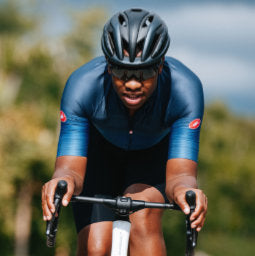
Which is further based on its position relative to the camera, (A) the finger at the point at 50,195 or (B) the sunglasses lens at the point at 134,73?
(B) the sunglasses lens at the point at 134,73

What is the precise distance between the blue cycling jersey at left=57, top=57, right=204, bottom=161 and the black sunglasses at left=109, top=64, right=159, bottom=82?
393 millimetres

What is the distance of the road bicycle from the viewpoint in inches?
131

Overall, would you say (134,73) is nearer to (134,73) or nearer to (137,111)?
(134,73)

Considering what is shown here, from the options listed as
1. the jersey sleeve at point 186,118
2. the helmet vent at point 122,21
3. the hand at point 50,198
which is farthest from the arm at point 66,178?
the helmet vent at point 122,21

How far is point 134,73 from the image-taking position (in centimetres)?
381

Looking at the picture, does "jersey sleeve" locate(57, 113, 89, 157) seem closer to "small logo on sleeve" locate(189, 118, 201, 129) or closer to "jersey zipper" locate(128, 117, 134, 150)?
"jersey zipper" locate(128, 117, 134, 150)

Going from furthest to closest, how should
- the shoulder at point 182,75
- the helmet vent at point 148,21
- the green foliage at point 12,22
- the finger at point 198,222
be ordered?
the green foliage at point 12,22 < the shoulder at point 182,75 < the helmet vent at point 148,21 < the finger at point 198,222

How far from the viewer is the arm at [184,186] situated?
131 inches

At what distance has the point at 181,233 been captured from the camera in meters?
38.1

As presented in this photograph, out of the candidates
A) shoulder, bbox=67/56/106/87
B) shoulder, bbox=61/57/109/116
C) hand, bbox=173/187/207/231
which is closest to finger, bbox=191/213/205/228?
hand, bbox=173/187/207/231

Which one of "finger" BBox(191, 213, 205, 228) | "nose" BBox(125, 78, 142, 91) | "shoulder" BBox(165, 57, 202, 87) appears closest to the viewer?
"finger" BBox(191, 213, 205, 228)

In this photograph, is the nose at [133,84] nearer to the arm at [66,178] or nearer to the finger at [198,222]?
the arm at [66,178]

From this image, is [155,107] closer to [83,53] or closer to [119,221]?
[119,221]

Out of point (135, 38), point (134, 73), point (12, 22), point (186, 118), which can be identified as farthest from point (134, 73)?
point (12, 22)
